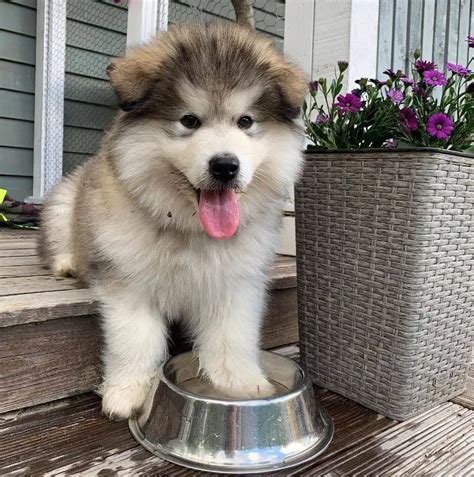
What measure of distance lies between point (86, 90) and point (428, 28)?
2955 mm

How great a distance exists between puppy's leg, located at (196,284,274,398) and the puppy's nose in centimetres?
45

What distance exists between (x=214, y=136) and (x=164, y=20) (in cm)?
278

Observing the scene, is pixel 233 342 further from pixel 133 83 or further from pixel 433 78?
pixel 433 78

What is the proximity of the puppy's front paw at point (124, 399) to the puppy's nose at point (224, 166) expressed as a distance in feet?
2.40

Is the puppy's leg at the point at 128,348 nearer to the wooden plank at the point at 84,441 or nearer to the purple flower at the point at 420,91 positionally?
the wooden plank at the point at 84,441

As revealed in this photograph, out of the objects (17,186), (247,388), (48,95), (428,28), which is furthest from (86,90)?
(247,388)

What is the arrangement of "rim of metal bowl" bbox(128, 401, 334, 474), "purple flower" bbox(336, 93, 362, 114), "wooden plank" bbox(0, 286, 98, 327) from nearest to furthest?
"rim of metal bowl" bbox(128, 401, 334, 474) < "wooden plank" bbox(0, 286, 98, 327) < "purple flower" bbox(336, 93, 362, 114)

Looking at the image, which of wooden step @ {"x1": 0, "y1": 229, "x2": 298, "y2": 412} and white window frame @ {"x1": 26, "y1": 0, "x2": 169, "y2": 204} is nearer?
wooden step @ {"x1": 0, "y1": 229, "x2": 298, "y2": 412}

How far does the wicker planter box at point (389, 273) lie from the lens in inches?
65.6

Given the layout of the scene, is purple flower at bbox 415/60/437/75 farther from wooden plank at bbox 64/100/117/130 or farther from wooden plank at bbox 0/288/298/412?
wooden plank at bbox 64/100/117/130

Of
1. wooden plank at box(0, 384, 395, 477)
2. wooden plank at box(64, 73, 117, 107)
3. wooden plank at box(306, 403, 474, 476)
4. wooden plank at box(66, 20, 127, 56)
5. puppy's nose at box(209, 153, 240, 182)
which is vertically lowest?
wooden plank at box(306, 403, 474, 476)

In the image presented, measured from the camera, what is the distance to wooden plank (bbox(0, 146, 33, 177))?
4.55 metres

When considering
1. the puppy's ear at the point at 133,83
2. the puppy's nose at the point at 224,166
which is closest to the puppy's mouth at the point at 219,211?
the puppy's nose at the point at 224,166

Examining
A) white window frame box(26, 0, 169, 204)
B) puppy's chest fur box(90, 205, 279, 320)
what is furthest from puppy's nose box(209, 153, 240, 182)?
white window frame box(26, 0, 169, 204)
